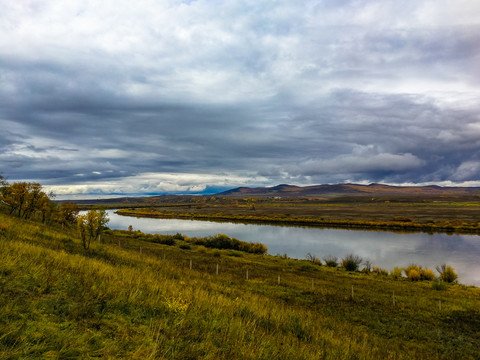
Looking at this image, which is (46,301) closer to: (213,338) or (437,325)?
(213,338)

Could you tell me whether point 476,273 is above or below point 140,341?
below

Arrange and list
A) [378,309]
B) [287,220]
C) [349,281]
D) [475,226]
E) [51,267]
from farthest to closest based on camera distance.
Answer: [287,220]
[475,226]
[349,281]
[378,309]
[51,267]

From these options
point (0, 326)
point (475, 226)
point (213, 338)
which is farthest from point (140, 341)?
point (475, 226)

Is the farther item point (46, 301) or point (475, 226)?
point (475, 226)

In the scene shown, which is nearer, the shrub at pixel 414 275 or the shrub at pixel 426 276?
the shrub at pixel 414 275

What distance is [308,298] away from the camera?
16.8 meters

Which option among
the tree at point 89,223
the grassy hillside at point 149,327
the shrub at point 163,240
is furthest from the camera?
the shrub at point 163,240

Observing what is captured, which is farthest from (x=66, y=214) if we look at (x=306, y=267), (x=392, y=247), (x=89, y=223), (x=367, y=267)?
(x=392, y=247)

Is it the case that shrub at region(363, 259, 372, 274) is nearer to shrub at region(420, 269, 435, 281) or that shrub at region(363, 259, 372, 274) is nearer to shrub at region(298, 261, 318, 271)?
shrub at region(420, 269, 435, 281)

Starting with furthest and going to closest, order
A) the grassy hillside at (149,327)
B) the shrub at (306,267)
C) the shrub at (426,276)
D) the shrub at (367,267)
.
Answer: the shrub at (367,267)
the shrub at (306,267)
the shrub at (426,276)
the grassy hillside at (149,327)

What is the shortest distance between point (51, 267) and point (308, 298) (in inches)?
532

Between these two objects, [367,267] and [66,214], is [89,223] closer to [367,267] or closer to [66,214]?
[367,267]

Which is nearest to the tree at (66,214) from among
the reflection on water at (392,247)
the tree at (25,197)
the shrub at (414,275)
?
the tree at (25,197)

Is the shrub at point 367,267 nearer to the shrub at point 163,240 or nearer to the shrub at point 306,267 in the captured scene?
the shrub at point 306,267
